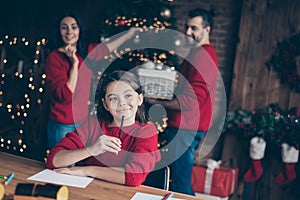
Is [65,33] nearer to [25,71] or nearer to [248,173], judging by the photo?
[25,71]

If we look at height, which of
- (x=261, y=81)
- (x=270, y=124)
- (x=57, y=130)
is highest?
(x=261, y=81)

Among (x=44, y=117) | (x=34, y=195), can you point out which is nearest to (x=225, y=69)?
(x=44, y=117)

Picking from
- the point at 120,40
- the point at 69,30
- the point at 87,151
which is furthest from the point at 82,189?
the point at 120,40

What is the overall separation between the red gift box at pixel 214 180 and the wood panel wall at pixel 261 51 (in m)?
0.57

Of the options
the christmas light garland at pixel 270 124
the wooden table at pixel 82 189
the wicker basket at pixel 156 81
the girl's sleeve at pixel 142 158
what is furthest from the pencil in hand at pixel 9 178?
Answer: the christmas light garland at pixel 270 124

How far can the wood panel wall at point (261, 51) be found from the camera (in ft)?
12.1

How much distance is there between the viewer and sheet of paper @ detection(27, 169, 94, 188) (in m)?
1.89

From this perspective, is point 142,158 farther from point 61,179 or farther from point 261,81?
point 261,81

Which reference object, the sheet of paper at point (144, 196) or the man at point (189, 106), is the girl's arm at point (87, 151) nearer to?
the sheet of paper at point (144, 196)

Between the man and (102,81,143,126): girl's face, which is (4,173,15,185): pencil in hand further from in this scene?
the man

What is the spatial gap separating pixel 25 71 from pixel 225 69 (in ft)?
6.13

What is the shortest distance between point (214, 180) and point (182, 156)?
0.59m

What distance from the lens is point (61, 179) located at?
6.34 feet

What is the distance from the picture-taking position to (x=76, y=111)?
3262 millimetres
